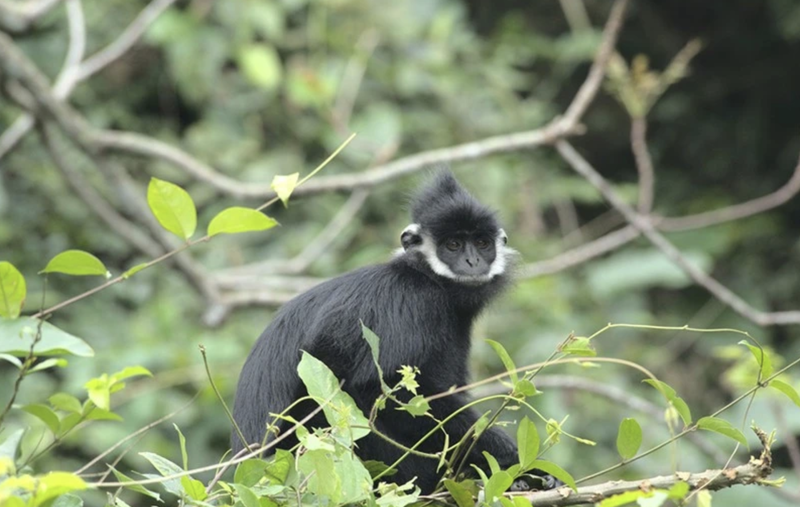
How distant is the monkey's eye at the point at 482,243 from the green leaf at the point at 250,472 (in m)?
1.78

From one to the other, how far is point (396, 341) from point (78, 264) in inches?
49.8

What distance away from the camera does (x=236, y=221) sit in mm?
2412

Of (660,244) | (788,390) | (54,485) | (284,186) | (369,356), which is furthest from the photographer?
(660,244)

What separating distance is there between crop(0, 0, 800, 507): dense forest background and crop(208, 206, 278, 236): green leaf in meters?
3.01

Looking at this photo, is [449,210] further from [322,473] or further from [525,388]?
[322,473]

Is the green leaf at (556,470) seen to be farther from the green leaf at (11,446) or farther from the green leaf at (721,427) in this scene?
the green leaf at (11,446)

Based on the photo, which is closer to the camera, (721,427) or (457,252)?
(721,427)

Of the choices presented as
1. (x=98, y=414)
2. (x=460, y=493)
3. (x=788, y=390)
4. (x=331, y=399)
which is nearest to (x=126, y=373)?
(x=98, y=414)

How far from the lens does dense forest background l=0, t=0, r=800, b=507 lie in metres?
6.54

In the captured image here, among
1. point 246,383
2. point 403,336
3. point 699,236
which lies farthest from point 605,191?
point 699,236

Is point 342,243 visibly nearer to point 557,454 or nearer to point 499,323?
point 499,323

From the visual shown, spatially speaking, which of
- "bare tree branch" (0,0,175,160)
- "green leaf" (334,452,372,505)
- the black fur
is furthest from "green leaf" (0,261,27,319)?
"bare tree branch" (0,0,175,160)

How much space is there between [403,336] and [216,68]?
15.6ft

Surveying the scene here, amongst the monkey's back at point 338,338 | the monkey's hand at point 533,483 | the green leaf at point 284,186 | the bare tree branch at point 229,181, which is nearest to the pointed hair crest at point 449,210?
the monkey's back at point 338,338
